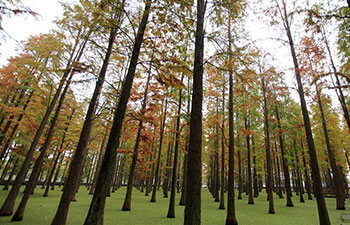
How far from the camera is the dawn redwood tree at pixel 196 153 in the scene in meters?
3.78

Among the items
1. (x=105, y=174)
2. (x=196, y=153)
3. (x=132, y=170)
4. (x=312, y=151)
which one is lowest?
(x=105, y=174)

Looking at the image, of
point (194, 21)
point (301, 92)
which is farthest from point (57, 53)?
point (301, 92)

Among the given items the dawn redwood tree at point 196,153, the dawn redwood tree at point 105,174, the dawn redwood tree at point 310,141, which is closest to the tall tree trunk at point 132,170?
the dawn redwood tree at point 105,174

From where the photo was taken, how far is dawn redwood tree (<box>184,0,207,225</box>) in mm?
3779

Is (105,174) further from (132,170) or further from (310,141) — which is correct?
(310,141)

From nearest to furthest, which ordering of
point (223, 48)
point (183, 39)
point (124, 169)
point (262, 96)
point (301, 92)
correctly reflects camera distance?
point (223, 48) < point (183, 39) < point (301, 92) < point (262, 96) < point (124, 169)

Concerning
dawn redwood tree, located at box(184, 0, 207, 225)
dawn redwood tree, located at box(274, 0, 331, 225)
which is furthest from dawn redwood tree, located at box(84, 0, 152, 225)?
dawn redwood tree, located at box(274, 0, 331, 225)

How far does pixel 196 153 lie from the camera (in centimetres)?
411

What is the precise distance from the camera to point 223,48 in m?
5.53

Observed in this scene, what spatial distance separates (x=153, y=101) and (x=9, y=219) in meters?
9.81

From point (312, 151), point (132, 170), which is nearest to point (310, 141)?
point (312, 151)

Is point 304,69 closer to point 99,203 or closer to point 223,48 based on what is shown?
point 223,48

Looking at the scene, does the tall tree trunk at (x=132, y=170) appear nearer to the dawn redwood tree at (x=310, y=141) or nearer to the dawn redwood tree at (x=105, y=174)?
the dawn redwood tree at (x=105, y=174)

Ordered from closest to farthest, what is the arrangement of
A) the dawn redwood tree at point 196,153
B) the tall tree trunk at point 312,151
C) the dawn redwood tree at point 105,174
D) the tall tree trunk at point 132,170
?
the dawn redwood tree at point 196,153
the dawn redwood tree at point 105,174
the tall tree trunk at point 312,151
the tall tree trunk at point 132,170
